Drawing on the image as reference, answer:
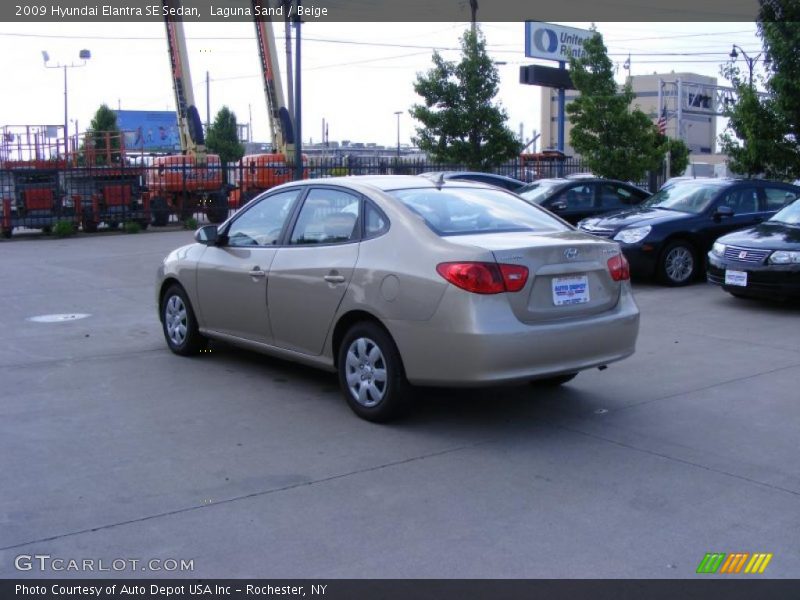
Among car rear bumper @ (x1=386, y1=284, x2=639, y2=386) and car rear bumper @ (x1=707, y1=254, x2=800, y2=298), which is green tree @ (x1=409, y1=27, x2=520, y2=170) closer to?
car rear bumper @ (x1=707, y1=254, x2=800, y2=298)

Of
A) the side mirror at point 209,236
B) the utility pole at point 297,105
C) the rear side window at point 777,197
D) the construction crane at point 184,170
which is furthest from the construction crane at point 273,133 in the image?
the side mirror at point 209,236

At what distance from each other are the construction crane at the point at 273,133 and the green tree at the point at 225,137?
1187 inches

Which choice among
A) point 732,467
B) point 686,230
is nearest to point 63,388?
point 732,467

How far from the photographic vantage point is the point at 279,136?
32062 millimetres

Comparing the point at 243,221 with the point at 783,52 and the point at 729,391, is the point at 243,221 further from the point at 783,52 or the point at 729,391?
the point at 783,52

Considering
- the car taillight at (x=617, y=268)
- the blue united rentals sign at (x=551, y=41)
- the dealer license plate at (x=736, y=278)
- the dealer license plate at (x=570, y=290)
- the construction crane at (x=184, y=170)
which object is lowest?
the dealer license plate at (x=736, y=278)

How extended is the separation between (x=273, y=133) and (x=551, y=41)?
570 inches

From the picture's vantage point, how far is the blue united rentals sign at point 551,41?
129 feet

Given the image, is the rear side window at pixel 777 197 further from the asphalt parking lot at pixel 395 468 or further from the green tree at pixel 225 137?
the green tree at pixel 225 137

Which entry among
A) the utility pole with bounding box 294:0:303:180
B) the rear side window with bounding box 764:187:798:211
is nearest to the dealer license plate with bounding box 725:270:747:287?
the rear side window with bounding box 764:187:798:211

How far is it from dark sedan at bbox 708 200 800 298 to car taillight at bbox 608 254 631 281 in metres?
4.79

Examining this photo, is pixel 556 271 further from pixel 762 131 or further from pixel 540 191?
pixel 762 131

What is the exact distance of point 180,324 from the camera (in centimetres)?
829

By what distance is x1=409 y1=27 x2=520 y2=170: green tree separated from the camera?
26547 mm
